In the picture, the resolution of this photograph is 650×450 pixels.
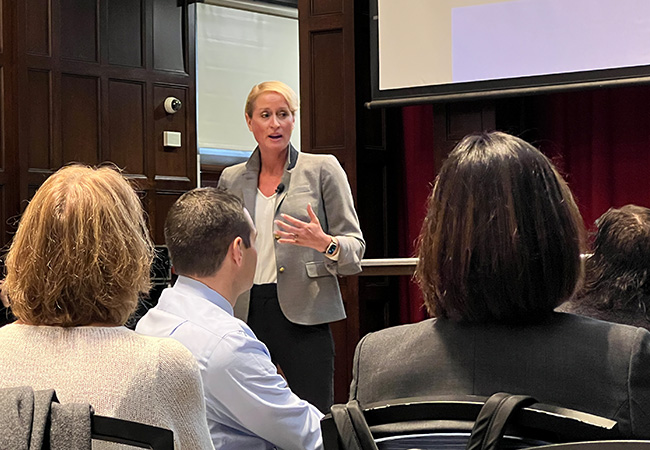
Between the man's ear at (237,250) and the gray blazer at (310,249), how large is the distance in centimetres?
97

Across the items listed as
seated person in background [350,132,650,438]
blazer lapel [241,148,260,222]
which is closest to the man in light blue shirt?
seated person in background [350,132,650,438]

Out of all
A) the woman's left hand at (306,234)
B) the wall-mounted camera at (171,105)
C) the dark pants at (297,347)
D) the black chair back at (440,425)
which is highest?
the wall-mounted camera at (171,105)

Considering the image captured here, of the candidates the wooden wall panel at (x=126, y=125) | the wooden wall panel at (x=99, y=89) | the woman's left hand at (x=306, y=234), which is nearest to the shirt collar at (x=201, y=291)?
the woman's left hand at (x=306, y=234)

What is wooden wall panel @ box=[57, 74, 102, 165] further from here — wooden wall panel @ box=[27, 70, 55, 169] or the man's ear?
the man's ear

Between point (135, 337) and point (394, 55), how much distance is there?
3.64m

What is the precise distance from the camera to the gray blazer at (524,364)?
41.6 inches

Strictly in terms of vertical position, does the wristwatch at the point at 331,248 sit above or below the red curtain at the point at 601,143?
below

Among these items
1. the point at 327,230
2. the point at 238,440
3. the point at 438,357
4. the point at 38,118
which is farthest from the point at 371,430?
the point at 38,118

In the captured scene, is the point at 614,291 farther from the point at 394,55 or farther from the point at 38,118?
the point at 38,118

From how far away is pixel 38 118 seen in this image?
6.19 m

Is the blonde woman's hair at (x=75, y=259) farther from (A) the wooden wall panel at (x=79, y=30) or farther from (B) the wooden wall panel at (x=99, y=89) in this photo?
(A) the wooden wall panel at (x=79, y=30)

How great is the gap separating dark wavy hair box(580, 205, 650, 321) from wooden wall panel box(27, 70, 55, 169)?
4979 millimetres

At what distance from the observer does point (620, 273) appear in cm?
182

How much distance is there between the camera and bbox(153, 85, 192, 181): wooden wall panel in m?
6.87
